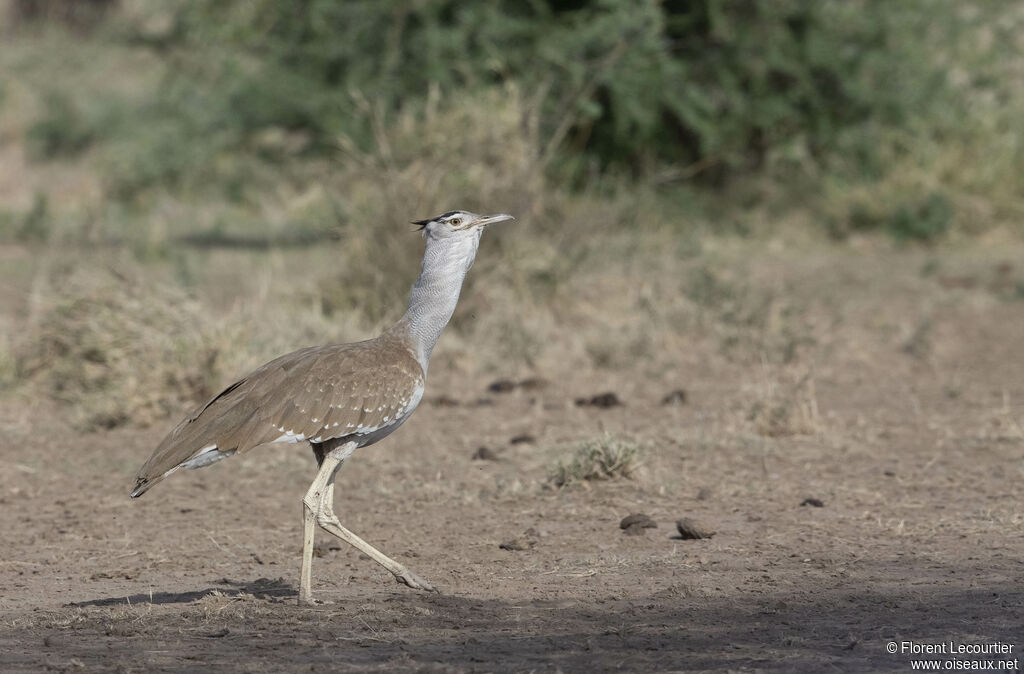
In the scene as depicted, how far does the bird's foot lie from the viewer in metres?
5.31

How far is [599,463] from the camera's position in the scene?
702cm

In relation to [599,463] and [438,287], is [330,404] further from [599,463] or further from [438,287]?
[599,463]

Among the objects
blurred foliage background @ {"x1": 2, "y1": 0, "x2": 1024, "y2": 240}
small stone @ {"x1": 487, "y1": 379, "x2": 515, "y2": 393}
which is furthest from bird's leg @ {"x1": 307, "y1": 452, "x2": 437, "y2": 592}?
blurred foliage background @ {"x1": 2, "y1": 0, "x2": 1024, "y2": 240}

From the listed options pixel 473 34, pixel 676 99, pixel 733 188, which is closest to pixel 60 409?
pixel 473 34

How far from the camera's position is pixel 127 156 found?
1650 centimetres

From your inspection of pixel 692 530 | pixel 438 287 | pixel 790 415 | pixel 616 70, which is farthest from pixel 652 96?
pixel 438 287

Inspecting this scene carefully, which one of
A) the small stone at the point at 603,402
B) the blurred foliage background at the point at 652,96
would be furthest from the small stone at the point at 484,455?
the blurred foliage background at the point at 652,96

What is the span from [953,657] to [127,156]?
1400cm

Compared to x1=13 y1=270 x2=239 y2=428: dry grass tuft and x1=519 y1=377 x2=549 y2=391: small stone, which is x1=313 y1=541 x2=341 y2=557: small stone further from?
x1=519 y1=377 x2=549 y2=391: small stone

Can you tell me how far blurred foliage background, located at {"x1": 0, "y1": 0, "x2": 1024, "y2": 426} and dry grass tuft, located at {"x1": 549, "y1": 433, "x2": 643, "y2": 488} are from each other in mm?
2670

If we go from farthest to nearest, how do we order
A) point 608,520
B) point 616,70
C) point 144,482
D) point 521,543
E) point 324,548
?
point 616,70
point 608,520
point 324,548
point 521,543
point 144,482

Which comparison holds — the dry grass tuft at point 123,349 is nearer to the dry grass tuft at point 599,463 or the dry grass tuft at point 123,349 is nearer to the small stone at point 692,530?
the dry grass tuft at point 599,463

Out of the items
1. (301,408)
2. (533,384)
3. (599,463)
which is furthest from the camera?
(533,384)

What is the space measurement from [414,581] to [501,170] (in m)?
6.06
